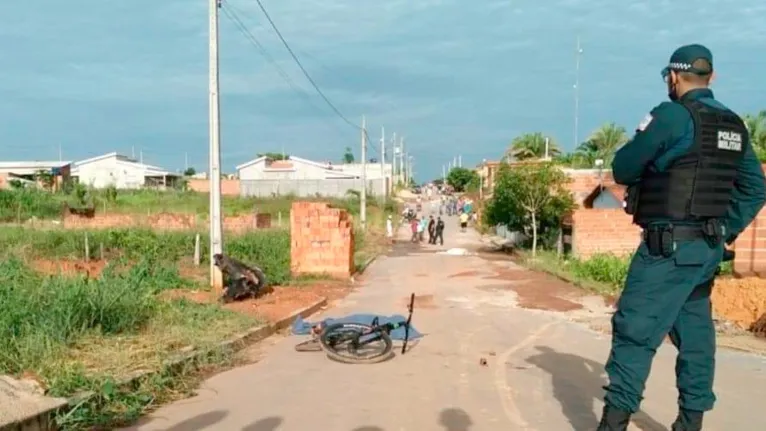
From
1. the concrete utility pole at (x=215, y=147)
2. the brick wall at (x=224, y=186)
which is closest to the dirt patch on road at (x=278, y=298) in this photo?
the concrete utility pole at (x=215, y=147)

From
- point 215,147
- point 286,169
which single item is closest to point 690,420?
point 215,147

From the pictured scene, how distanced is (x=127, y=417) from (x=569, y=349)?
18.1 ft

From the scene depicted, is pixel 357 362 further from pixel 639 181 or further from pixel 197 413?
pixel 639 181

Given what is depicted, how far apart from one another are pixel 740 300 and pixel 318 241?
994 centimetres

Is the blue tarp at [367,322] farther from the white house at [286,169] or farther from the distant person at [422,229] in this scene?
the white house at [286,169]

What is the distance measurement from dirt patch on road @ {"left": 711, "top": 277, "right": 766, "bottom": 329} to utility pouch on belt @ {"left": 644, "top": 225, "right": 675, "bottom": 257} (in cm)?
969

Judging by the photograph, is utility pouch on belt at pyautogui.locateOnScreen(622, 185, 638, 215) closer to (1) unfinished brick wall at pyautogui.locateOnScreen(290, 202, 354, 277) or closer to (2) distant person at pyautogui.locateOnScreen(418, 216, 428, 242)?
(1) unfinished brick wall at pyautogui.locateOnScreen(290, 202, 354, 277)

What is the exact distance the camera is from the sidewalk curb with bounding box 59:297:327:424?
540 cm

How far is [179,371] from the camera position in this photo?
680 centimetres

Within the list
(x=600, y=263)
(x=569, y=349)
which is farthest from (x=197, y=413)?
(x=600, y=263)

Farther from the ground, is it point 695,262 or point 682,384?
point 695,262

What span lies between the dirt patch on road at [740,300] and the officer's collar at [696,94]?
9628 mm

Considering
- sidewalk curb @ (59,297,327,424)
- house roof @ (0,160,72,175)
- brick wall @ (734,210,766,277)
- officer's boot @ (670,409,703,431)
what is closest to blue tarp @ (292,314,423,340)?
sidewalk curb @ (59,297,327,424)

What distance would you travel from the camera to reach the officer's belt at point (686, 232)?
151 inches
